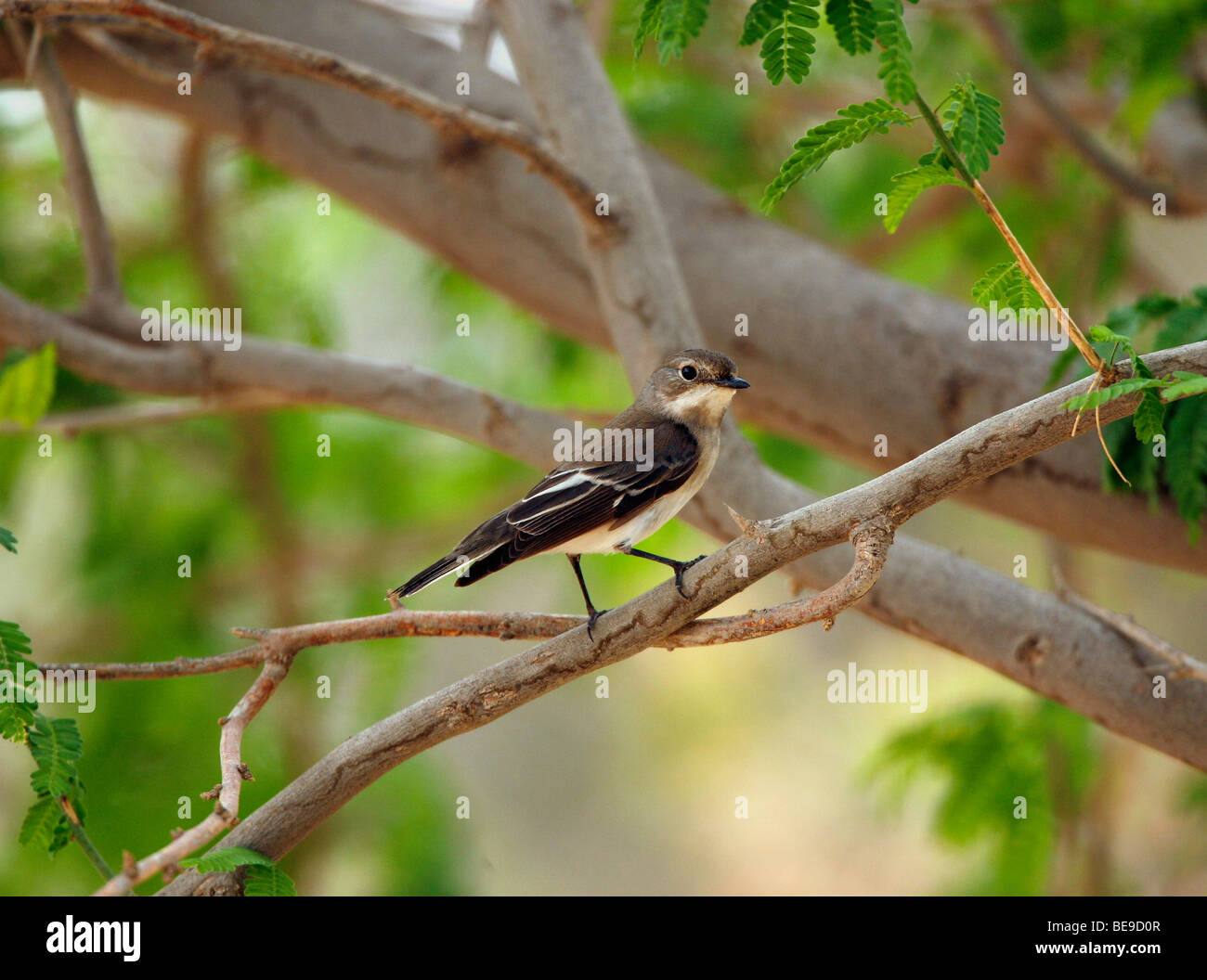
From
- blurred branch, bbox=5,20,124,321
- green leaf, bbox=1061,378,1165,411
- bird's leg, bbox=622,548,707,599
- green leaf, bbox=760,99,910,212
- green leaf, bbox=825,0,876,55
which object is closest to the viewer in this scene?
green leaf, bbox=1061,378,1165,411

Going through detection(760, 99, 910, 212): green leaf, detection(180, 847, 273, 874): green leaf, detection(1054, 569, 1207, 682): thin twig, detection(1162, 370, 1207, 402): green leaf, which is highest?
detection(760, 99, 910, 212): green leaf

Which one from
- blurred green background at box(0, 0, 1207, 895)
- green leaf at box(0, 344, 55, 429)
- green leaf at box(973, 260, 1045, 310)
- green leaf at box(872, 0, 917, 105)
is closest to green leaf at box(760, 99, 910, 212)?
green leaf at box(872, 0, 917, 105)

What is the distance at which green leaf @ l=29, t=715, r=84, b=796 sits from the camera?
2080 millimetres

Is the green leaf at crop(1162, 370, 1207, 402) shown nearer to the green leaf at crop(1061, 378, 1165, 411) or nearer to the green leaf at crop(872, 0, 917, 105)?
the green leaf at crop(1061, 378, 1165, 411)

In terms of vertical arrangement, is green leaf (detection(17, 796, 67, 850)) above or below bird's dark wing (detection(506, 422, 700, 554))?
below

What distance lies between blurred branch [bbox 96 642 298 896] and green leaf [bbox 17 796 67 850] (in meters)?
0.22

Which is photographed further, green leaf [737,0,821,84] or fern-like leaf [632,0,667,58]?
fern-like leaf [632,0,667,58]

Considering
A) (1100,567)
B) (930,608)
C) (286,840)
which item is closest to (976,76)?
(930,608)

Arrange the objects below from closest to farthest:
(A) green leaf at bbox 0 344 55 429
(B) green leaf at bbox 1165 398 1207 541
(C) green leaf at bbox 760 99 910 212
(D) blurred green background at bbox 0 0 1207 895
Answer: (C) green leaf at bbox 760 99 910 212 < (B) green leaf at bbox 1165 398 1207 541 < (A) green leaf at bbox 0 344 55 429 < (D) blurred green background at bbox 0 0 1207 895

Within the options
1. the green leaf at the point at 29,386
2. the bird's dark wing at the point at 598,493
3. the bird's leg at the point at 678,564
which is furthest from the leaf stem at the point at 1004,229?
the green leaf at the point at 29,386

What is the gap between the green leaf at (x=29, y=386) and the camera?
3369mm

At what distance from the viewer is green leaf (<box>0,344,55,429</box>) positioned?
11.1 feet

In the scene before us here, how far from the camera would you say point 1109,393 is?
178 cm

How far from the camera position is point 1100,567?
9094 millimetres
